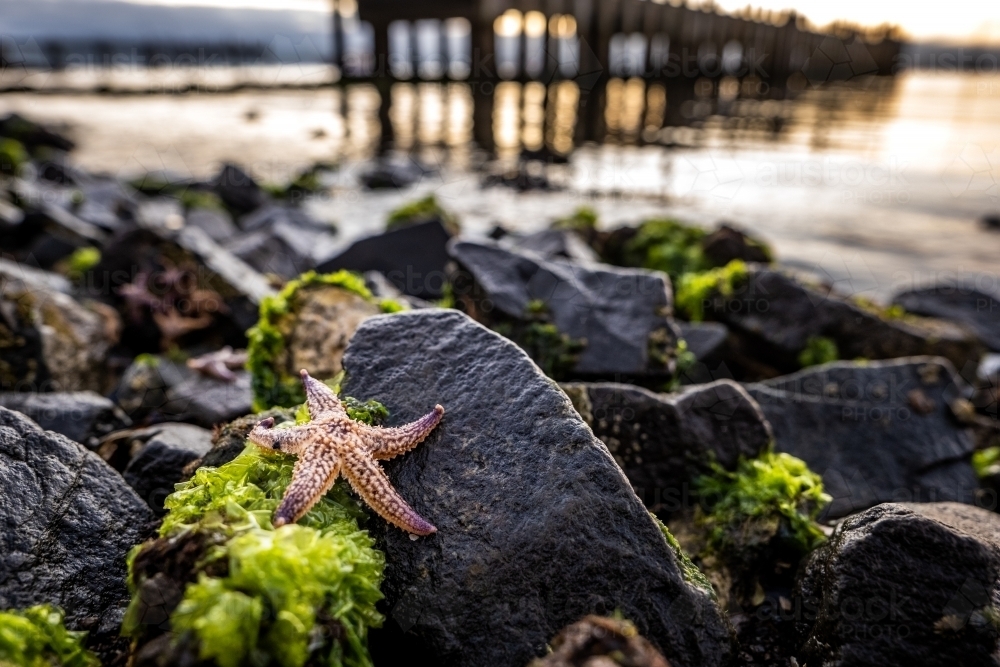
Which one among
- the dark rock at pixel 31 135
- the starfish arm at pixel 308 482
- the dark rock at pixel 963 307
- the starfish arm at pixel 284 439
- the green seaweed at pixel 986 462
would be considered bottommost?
the green seaweed at pixel 986 462

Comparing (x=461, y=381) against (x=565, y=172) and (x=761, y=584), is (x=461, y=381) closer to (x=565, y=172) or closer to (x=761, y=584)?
(x=761, y=584)

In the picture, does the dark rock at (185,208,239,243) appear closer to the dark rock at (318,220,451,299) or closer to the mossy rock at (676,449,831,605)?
the dark rock at (318,220,451,299)

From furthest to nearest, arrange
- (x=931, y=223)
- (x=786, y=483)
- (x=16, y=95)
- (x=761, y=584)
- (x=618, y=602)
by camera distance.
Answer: (x=16, y=95)
(x=931, y=223)
(x=786, y=483)
(x=761, y=584)
(x=618, y=602)

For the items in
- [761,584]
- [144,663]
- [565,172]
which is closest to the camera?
[144,663]

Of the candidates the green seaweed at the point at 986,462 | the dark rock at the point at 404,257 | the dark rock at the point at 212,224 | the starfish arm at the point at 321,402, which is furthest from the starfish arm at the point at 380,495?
the dark rock at the point at 212,224

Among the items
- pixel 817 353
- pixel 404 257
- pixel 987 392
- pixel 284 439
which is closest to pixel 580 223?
pixel 404 257

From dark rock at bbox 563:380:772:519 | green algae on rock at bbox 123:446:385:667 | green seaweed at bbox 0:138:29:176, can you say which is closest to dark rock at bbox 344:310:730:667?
green algae on rock at bbox 123:446:385:667

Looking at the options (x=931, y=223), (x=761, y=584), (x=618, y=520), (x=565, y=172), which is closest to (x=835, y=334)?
(x=761, y=584)

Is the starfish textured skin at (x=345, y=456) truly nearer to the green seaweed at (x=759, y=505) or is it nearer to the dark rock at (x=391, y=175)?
the green seaweed at (x=759, y=505)
